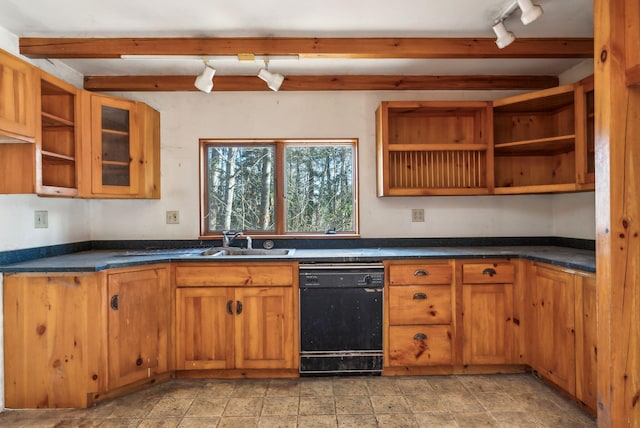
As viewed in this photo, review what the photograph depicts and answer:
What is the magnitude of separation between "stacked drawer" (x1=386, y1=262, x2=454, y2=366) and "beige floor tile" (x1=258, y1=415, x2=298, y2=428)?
2.69ft

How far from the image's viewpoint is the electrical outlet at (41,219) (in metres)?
2.48

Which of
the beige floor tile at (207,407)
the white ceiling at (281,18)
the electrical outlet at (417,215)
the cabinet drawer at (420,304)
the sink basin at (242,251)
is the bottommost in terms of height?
the beige floor tile at (207,407)

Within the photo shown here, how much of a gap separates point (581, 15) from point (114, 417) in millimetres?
3674

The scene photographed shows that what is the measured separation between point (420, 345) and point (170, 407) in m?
1.68

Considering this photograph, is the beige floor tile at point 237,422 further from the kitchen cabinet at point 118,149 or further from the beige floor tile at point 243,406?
the kitchen cabinet at point 118,149

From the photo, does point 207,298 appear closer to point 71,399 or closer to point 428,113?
point 71,399

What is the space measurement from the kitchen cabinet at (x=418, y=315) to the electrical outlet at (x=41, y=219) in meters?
2.45

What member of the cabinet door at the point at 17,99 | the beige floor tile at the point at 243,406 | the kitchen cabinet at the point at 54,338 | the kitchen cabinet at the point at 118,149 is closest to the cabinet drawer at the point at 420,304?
the beige floor tile at the point at 243,406

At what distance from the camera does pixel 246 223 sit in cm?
320

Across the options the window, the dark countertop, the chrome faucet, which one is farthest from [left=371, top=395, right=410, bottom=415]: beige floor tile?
the chrome faucet

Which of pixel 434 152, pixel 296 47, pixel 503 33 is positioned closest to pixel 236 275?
pixel 296 47

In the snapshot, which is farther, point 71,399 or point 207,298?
point 207,298

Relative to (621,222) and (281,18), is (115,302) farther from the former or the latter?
(621,222)

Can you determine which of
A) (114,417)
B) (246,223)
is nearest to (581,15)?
(246,223)
